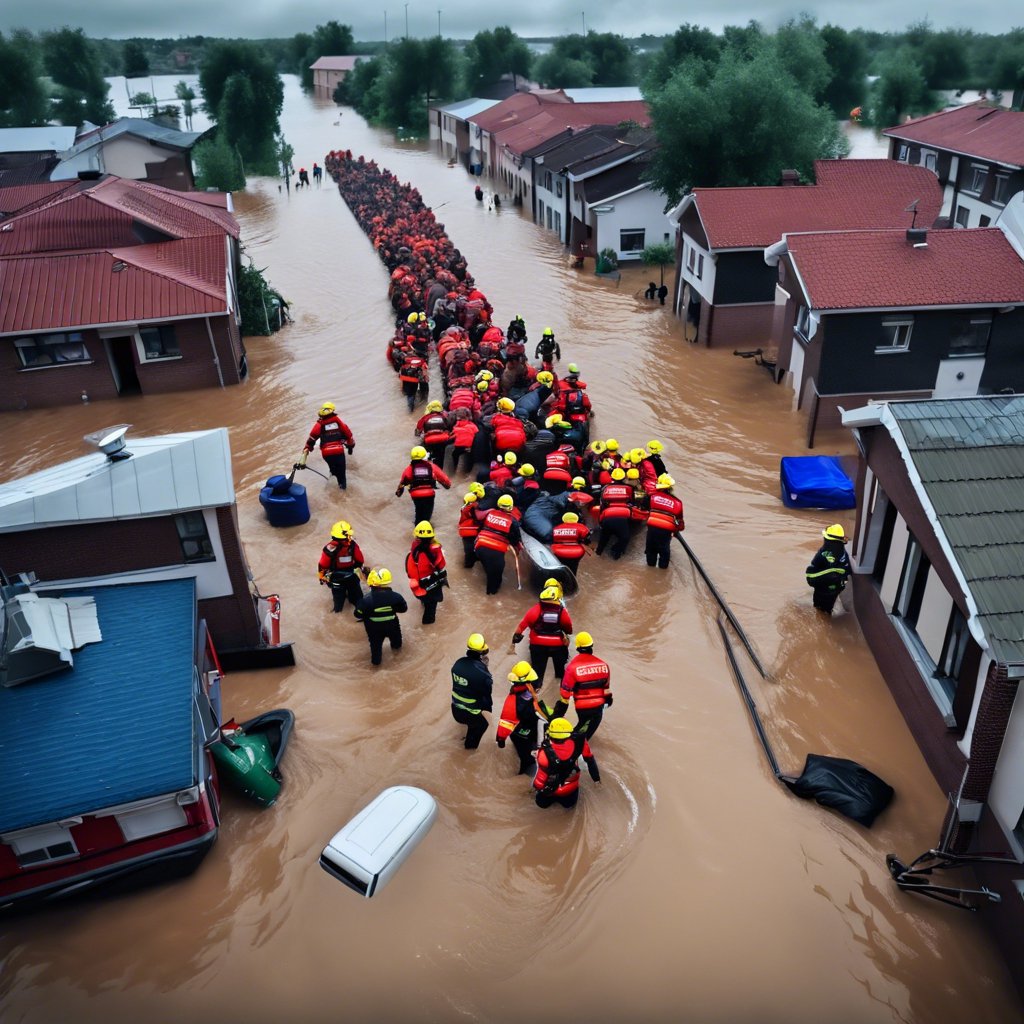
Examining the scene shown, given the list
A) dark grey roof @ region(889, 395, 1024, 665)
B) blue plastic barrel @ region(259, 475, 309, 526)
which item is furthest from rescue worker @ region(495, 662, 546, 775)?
blue plastic barrel @ region(259, 475, 309, 526)

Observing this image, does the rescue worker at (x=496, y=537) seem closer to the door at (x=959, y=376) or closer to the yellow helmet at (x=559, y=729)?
the yellow helmet at (x=559, y=729)

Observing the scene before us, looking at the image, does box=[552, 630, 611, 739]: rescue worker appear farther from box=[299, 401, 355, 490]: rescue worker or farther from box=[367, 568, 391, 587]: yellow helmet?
box=[299, 401, 355, 490]: rescue worker

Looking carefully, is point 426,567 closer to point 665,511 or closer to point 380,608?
point 380,608

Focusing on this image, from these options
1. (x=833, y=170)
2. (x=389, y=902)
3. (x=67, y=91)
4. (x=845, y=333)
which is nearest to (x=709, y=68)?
(x=833, y=170)

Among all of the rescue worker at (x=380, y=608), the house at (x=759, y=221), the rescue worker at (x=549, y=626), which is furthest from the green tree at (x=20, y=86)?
the rescue worker at (x=549, y=626)

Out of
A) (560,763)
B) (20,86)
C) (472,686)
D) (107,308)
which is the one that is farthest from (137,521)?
(20,86)

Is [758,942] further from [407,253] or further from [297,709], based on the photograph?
[407,253]

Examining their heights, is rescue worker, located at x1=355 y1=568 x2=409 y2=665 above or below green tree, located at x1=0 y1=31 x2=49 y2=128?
below
